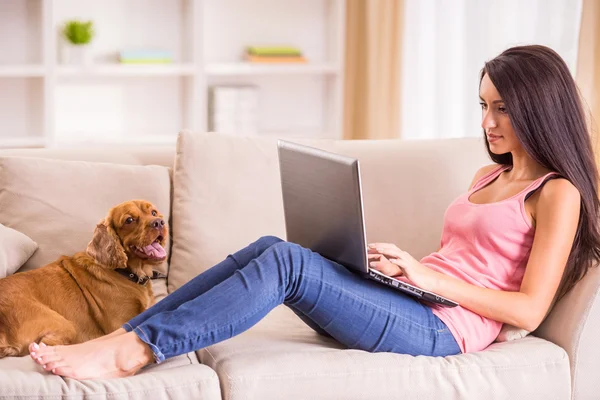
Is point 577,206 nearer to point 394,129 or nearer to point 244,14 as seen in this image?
point 394,129

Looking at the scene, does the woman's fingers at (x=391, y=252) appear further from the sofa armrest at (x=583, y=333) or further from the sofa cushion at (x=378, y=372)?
the sofa armrest at (x=583, y=333)

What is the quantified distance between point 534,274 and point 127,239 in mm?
1028

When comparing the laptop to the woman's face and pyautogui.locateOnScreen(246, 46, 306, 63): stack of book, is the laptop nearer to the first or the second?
the woman's face

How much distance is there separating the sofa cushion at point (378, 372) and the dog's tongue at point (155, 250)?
0.29 meters

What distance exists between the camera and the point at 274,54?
4594 millimetres

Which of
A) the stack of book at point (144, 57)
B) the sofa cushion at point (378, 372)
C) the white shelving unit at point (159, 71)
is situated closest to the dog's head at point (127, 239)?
the sofa cushion at point (378, 372)

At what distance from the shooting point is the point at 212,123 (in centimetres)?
455

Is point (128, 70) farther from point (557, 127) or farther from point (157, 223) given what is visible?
point (557, 127)

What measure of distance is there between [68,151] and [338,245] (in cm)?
113

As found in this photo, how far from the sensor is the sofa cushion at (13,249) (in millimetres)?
2324

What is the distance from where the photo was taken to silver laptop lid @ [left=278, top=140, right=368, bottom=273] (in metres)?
1.91

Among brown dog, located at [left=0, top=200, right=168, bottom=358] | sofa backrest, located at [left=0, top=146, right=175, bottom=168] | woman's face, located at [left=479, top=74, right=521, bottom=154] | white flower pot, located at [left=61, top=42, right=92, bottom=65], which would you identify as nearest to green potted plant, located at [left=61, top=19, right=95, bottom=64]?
white flower pot, located at [left=61, top=42, right=92, bottom=65]

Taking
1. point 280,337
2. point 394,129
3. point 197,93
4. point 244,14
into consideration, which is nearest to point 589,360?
point 280,337

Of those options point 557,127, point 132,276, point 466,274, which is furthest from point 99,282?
point 557,127
